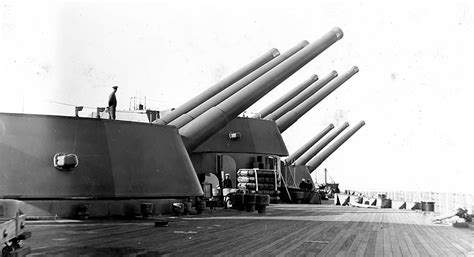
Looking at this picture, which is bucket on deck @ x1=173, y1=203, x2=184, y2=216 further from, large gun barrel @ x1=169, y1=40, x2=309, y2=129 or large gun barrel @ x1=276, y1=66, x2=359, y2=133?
large gun barrel @ x1=276, y1=66, x2=359, y2=133

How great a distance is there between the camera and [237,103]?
1444cm

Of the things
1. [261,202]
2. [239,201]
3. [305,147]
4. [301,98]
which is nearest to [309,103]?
[301,98]

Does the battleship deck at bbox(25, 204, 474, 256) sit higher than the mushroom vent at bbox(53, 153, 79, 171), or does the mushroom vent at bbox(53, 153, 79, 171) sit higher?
the mushroom vent at bbox(53, 153, 79, 171)

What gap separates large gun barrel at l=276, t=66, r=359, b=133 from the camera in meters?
25.5

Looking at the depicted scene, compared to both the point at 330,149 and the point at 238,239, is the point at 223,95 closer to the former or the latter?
the point at 238,239

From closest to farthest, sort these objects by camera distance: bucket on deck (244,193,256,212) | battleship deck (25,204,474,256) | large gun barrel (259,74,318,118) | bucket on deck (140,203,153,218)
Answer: battleship deck (25,204,474,256) < bucket on deck (140,203,153,218) < bucket on deck (244,193,256,212) < large gun barrel (259,74,318,118)

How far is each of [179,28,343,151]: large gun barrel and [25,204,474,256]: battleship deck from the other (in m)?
3.51

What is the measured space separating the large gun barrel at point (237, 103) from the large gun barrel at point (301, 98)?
766cm

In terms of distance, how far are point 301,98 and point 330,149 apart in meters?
10.6

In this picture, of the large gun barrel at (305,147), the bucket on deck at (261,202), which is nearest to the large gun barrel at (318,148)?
the large gun barrel at (305,147)

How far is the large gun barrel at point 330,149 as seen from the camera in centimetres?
3512

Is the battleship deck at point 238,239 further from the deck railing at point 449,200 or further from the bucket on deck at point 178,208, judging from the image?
the deck railing at point 449,200

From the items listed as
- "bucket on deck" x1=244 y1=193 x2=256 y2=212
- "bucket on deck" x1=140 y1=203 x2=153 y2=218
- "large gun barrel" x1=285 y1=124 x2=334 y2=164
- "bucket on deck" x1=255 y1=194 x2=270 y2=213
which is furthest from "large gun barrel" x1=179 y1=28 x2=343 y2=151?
"large gun barrel" x1=285 y1=124 x2=334 y2=164

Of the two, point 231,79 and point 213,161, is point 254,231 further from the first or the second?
point 231,79
